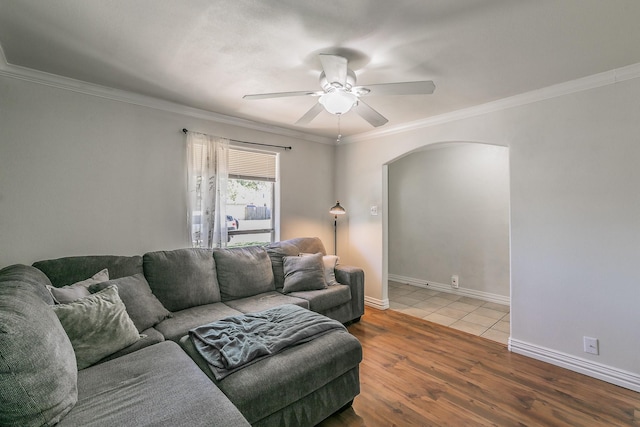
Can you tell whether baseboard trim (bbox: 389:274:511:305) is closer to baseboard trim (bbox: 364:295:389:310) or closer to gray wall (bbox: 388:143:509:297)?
gray wall (bbox: 388:143:509:297)

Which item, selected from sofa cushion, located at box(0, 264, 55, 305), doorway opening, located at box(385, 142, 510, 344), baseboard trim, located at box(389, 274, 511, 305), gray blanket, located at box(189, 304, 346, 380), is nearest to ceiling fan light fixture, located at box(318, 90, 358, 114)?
gray blanket, located at box(189, 304, 346, 380)

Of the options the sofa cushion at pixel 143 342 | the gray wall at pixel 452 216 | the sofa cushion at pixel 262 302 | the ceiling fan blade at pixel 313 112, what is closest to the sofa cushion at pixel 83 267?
the sofa cushion at pixel 143 342

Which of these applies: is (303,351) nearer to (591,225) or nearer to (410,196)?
(591,225)

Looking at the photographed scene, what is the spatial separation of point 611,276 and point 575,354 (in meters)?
0.78

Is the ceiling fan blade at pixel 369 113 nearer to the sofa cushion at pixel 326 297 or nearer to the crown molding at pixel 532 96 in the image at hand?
the crown molding at pixel 532 96

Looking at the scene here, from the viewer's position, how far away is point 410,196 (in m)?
5.40

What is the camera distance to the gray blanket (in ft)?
5.45

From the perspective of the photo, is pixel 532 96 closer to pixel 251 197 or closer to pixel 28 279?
pixel 251 197

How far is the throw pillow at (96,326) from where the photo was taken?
160cm

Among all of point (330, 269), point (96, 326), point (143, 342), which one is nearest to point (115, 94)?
point (96, 326)

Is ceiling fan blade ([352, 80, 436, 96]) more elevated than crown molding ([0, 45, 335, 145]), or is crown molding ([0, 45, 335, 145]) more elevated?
crown molding ([0, 45, 335, 145])

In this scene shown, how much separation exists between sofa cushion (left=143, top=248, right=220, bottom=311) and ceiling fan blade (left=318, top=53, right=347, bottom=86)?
2106 millimetres

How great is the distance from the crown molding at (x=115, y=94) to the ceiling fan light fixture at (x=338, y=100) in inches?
71.3

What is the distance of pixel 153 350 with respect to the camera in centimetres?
176
